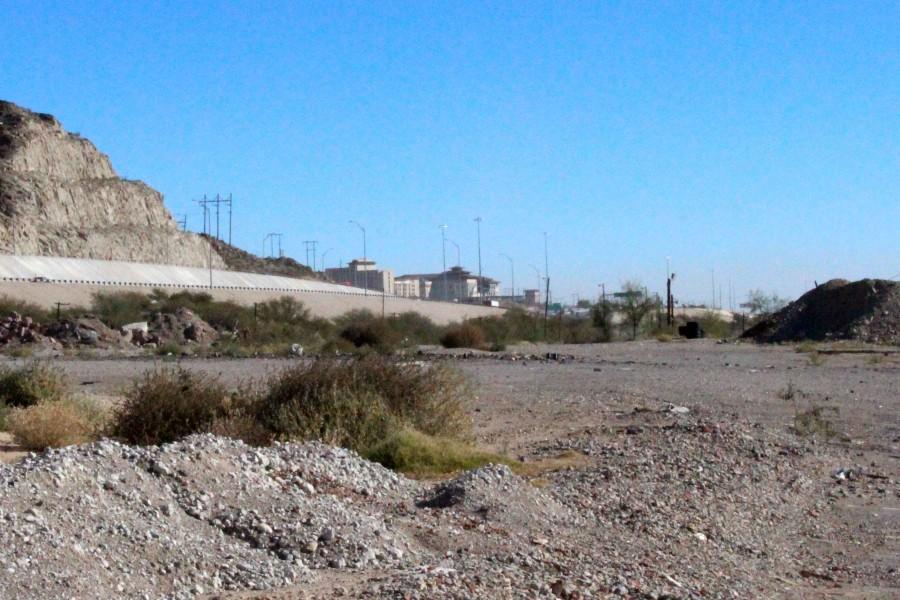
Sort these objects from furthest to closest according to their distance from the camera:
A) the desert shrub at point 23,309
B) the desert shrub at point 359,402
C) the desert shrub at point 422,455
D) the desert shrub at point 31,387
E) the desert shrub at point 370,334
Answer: the desert shrub at point 23,309
the desert shrub at point 370,334
the desert shrub at point 31,387
the desert shrub at point 359,402
the desert shrub at point 422,455

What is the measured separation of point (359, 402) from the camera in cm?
1755

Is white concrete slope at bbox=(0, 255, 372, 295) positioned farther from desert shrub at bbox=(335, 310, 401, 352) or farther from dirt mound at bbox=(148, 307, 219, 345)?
desert shrub at bbox=(335, 310, 401, 352)

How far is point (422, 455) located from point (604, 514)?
11.5ft

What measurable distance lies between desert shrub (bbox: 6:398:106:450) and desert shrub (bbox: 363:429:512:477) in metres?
4.38

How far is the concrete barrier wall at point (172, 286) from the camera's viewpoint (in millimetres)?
88881

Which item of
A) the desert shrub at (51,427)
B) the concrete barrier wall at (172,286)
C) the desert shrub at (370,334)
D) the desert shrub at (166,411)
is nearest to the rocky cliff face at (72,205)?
the concrete barrier wall at (172,286)

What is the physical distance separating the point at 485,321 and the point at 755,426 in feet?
199

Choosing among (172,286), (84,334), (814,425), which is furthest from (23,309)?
(814,425)

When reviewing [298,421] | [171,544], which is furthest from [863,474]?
[171,544]

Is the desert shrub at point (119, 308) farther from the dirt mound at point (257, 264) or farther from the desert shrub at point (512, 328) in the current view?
the dirt mound at point (257, 264)

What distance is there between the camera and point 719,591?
1069cm

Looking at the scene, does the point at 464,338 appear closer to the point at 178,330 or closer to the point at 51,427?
the point at 178,330

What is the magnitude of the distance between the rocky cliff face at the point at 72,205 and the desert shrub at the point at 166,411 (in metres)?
83.3

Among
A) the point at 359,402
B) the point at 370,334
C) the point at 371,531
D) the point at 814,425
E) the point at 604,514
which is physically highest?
the point at 370,334
